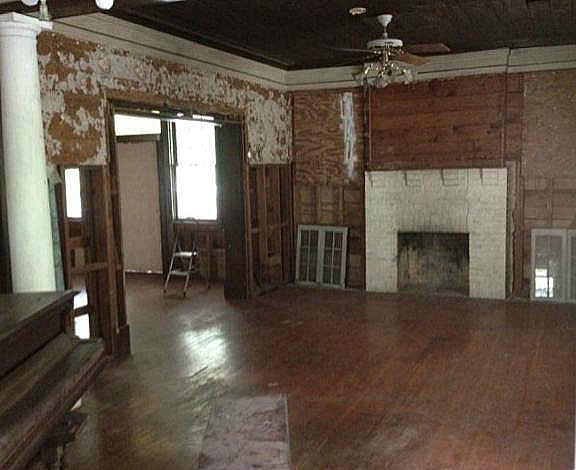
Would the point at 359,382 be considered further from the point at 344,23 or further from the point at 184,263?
the point at 184,263

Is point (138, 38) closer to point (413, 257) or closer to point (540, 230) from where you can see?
point (413, 257)

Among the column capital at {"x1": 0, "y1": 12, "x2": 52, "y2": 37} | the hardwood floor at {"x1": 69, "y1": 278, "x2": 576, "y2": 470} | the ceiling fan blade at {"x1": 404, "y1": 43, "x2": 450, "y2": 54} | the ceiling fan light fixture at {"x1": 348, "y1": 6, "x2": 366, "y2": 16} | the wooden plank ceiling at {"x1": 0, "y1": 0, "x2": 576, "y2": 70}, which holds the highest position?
the wooden plank ceiling at {"x1": 0, "y1": 0, "x2": 576, "y2": 70}

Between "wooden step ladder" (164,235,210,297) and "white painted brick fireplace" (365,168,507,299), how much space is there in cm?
238

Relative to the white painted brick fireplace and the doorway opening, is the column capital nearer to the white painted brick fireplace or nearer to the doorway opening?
the doorway opening

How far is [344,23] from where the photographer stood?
588 cm

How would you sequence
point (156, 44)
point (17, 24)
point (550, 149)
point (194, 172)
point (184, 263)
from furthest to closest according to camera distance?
1. point (184, 263)
2. point (194, 172)
3. point (550, 149)
4. point (156, 44)
5. point (17, 24)

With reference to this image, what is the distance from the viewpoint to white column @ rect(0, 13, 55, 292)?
3762mm

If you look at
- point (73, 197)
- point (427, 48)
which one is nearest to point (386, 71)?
point (427, 48)

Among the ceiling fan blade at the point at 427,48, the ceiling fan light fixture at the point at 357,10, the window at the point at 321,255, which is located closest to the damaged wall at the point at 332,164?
the window at the point at 321,255

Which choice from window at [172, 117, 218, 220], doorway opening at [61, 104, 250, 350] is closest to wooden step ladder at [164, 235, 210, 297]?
doorway opening at [61, 104, 250, 350]

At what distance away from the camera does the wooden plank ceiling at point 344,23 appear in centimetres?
526

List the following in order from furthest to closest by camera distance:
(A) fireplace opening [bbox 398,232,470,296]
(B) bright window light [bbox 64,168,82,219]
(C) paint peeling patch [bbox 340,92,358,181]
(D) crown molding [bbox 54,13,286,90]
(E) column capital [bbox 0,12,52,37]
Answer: (B) bright window light [bbox 64,168,82,219], (C) paint peeling patch [bbox 340,92,358,181], (A) fireplace opening [bbox 398,232,470,296], (D) crown molding [bbox 54,13,286,90], (E) column capital [bbox 0,12,52,37]

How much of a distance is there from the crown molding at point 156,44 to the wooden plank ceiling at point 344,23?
0.08 metres

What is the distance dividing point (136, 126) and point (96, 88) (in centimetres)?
432
